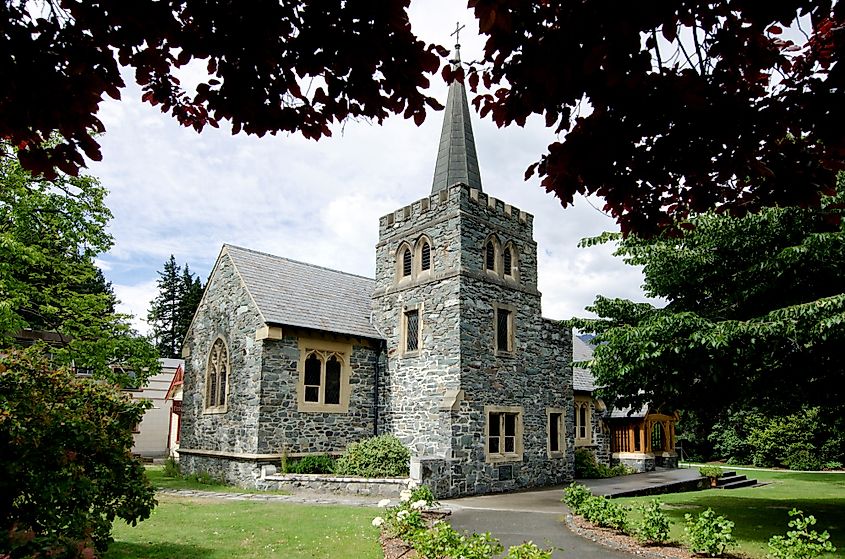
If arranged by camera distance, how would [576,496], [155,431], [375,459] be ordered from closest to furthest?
[576,496] → [375,459] → [155,431]

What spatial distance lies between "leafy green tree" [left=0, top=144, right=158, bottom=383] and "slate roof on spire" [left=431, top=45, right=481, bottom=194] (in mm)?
10707

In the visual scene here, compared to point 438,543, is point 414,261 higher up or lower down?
higher up

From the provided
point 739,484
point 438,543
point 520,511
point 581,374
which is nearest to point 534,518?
point 520,511

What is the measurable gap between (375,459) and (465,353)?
3.97m

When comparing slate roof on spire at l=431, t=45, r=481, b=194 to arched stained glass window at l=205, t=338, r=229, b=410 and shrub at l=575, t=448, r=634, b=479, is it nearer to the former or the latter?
arched stained glass window at l=205, t=338, r=229, b=410

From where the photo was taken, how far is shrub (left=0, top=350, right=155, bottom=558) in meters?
6.36

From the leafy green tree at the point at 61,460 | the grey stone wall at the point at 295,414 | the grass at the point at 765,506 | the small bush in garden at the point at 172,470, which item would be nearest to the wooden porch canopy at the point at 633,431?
the grass at the point at 765,506

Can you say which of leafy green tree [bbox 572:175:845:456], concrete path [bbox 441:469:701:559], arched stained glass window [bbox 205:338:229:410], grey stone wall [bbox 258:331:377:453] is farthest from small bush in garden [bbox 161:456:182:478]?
leafy green tree [bbox 572:175:845:456]

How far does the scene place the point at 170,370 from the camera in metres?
41.3

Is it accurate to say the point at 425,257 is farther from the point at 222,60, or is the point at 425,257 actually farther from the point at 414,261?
the point at 222,60

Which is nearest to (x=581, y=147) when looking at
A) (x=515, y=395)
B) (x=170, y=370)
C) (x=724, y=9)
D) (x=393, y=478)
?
(x=724, y=9)

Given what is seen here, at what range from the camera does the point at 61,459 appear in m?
6.63

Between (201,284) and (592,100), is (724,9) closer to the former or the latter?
(592,100)

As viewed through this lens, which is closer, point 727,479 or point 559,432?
point 559,432
